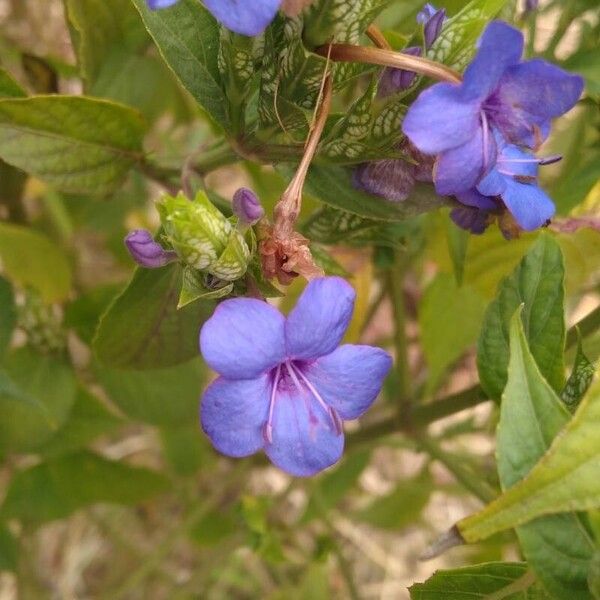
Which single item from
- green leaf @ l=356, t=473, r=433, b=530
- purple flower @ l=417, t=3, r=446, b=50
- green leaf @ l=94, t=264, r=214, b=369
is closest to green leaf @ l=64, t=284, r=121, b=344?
green leaf @ l=94, t=264, r=214, b=369

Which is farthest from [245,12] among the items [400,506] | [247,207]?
[400,506]

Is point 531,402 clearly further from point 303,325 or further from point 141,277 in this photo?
point 141,277

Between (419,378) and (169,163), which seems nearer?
(169,163)

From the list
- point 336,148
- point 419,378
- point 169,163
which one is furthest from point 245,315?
point 419,378

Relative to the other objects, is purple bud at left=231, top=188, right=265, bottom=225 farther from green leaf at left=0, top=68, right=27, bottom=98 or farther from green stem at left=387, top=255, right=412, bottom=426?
green stem at left=387, top=255, right=412, bottom=426

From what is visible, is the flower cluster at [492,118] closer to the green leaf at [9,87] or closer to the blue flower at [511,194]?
the blue flower at [511,194]

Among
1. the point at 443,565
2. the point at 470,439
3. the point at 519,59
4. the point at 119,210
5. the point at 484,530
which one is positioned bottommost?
the point at 443,565
